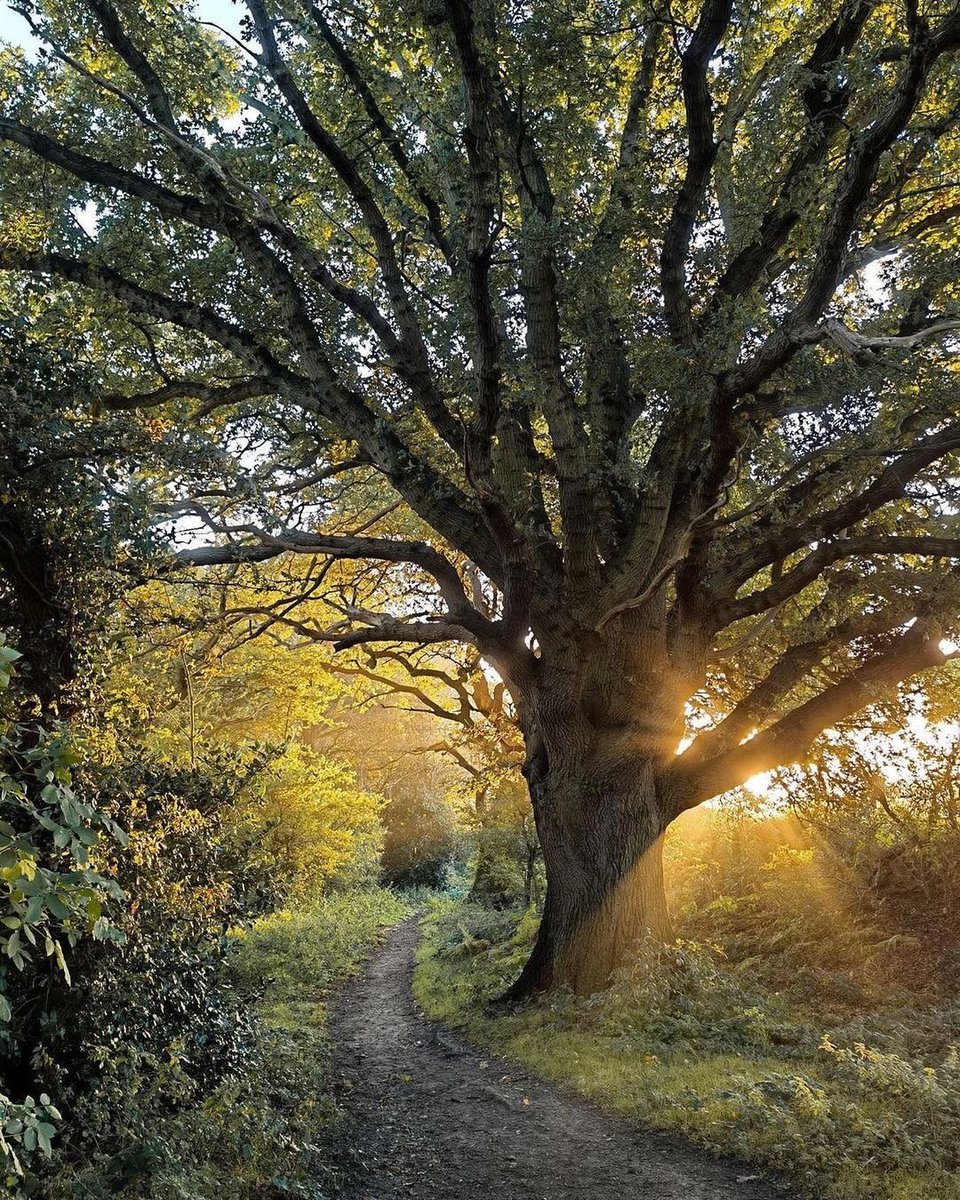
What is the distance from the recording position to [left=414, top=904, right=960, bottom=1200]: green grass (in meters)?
4.91

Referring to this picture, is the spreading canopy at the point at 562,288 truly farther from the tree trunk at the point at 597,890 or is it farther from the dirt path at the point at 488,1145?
the dirt path at the point at 488,1145

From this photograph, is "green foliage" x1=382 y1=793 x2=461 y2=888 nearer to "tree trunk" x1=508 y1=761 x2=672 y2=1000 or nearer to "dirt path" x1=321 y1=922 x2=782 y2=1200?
"tree trunk" x1=508 y1=761 x2=672 y2=1000

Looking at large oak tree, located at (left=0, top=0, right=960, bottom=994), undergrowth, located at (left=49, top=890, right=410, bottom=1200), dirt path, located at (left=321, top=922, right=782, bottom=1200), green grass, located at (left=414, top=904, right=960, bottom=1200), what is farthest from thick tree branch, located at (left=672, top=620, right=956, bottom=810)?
undergrowth, located at (left=49, top=890, right=410, bottom=1200)

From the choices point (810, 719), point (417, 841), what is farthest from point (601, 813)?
point (417, 841)

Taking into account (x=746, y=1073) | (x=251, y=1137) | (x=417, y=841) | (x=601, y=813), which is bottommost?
(x=251, y=1137)

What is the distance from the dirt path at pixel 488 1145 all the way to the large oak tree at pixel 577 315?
2090mm

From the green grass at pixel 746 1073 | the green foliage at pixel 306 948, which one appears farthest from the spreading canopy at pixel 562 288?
the green foliage at pixel 306 948

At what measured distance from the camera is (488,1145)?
630 cm

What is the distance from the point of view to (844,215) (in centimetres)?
630

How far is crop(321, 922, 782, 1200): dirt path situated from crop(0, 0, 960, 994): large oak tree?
2090 millimetres

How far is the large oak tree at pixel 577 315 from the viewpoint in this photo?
300 inches

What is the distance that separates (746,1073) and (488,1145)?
2.25 m

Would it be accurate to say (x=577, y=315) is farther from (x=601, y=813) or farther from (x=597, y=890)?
(x=597, y=890)

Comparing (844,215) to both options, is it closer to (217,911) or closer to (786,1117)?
(786,1117)
